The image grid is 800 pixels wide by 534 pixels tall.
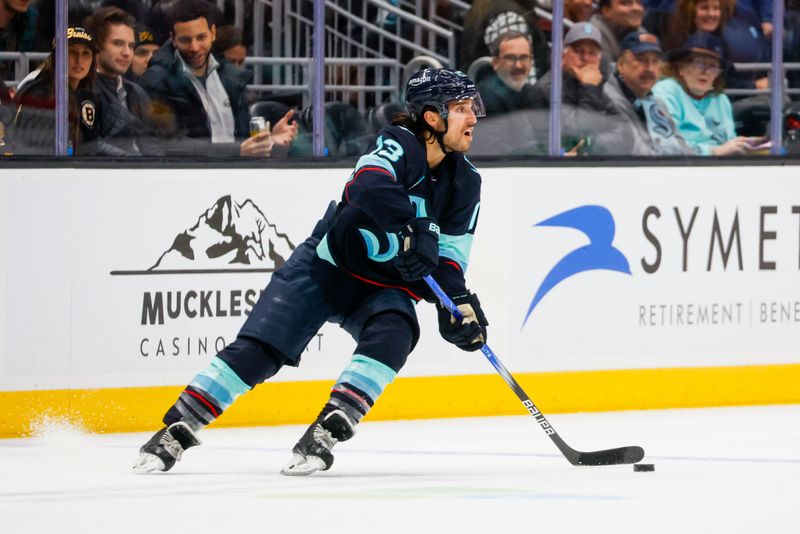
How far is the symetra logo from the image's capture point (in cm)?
583

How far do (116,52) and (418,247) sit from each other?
4.95 feet

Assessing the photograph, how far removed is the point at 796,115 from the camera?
626 cm

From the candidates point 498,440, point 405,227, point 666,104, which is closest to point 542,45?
point 666,104

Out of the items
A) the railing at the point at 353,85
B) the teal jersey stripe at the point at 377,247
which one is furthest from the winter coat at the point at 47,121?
the teal jersey stripe at the point at 377,247

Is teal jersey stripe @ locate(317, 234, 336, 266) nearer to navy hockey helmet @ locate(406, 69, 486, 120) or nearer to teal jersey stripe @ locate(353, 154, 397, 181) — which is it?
teal jersey stripe @ locate(353, 154, 397, 181)

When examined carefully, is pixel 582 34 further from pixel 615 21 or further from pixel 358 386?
pixel 358 386

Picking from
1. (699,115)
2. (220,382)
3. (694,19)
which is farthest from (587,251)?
(220,382)

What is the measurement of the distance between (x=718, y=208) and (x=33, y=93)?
246cm

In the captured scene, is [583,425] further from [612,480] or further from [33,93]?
[33,93]

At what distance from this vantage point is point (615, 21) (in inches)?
236

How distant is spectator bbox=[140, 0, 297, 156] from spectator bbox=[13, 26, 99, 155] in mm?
188

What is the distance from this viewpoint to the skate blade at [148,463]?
441cm

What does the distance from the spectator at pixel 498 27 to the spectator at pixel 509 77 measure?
2cm

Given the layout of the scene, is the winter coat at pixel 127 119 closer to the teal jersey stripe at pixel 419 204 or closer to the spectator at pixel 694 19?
the teal jersey stripe at pixel 419 204
